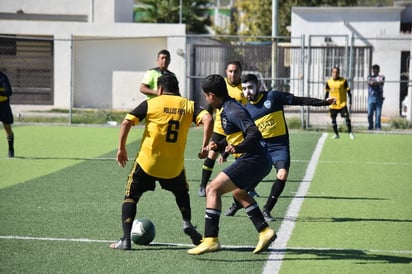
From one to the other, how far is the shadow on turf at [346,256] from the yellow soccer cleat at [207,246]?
2.34ft

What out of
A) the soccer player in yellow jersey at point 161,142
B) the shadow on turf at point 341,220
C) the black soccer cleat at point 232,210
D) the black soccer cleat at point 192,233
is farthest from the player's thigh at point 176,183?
the shadow on turf at point 341,220

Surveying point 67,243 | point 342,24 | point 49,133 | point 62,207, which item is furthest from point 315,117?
point 67,243

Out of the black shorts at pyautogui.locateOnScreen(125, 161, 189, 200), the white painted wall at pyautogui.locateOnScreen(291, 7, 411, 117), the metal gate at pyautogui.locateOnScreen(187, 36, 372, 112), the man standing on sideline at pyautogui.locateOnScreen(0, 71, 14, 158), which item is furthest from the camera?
the white painted wall at pyautogui.locateOnScreen(291, 7, 411, 117)

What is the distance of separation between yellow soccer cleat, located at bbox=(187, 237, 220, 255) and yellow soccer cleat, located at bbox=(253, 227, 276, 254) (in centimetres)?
41

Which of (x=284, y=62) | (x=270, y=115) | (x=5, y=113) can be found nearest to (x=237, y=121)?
(x=270, y=115)

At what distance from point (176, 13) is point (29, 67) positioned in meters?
16.6

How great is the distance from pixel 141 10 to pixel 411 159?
35643 millimetres

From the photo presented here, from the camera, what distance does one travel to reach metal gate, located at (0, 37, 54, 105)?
1378 inches

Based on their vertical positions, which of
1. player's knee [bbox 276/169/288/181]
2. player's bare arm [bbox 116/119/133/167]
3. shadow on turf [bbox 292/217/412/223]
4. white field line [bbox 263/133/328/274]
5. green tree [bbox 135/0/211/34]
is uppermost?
green tree [bbox 135/0/211/34]

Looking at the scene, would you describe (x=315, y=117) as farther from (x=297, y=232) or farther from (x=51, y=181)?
(x=297, y=232)

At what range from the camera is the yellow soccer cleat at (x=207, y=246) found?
Result: 27.5 ft

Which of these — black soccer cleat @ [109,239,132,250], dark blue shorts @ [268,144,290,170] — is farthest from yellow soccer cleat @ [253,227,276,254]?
dark blue shorts @ [268,144,290,170]

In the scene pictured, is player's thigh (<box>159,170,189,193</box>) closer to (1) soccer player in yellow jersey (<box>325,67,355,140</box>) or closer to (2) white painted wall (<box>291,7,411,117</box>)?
(1) soccer player in yellow jersey (<box>325,67,355,140</box>)

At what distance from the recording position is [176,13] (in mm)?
50281
